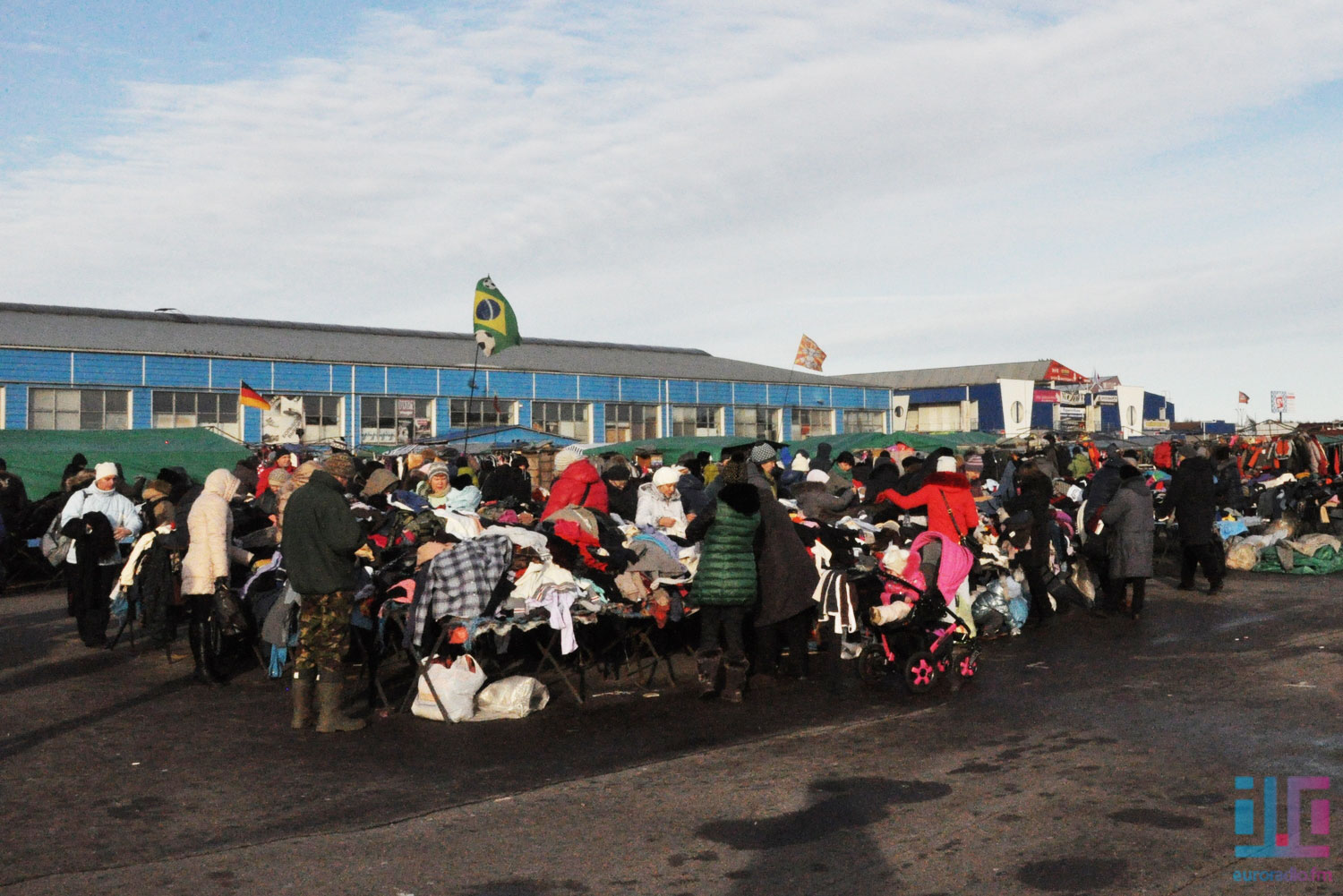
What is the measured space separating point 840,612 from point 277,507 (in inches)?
219

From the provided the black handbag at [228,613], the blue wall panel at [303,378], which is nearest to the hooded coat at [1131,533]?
the black handbag at [228,613]

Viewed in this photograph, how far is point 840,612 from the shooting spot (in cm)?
940

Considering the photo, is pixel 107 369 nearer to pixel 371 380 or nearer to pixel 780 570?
pixel 371 380

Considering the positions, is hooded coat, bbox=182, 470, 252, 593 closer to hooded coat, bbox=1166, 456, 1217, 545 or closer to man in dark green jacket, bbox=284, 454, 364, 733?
man in dark green jacket, bbox=284, 454, 364, 733

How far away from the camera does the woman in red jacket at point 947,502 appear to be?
10984mm

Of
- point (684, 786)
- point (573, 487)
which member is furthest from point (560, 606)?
point (684, 786)

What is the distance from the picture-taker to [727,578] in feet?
29.6

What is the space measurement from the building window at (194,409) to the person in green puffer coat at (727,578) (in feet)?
116

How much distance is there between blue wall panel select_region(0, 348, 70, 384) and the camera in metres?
37.7

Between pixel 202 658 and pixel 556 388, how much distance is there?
3951cm

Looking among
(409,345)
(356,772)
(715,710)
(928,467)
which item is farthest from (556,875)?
(409,345)

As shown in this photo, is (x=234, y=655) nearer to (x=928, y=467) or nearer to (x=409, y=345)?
(x=928, y=467)

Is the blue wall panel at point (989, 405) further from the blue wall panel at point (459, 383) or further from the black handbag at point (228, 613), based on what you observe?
the black handbag at point (228, 613)

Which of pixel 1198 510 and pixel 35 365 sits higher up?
pixel 35 365
